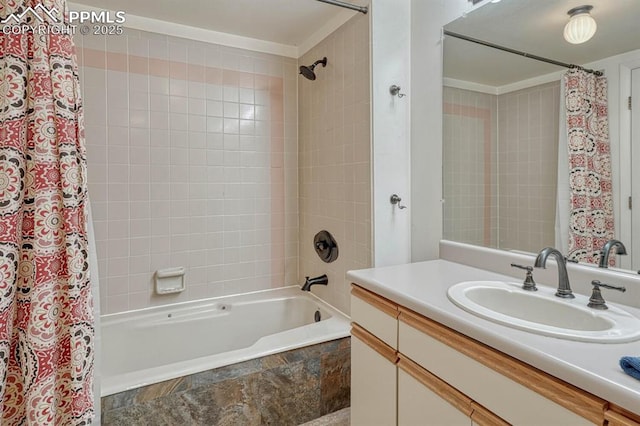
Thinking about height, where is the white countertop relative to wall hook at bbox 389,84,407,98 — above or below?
below

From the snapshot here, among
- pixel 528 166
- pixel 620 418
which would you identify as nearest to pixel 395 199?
pixel 528 166

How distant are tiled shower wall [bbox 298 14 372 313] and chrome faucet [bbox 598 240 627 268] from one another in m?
1.01

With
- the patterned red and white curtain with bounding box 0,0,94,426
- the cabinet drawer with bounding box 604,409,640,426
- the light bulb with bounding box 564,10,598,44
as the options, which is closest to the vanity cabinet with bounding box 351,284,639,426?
the cabinet drawer with bounding box 604,409,640,426

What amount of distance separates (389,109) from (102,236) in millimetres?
1919

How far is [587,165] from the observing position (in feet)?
4.22

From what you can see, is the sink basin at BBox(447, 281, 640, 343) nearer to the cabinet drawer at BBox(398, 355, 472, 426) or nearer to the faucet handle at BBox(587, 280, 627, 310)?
the faucet handle at BBox(587, 280, 627, 310)

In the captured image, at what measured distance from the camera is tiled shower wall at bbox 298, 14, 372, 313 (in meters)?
1.97

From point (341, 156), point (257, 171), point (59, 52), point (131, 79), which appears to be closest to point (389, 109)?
Answer: point (341, 156)

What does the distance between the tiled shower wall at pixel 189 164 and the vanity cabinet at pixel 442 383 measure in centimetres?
127

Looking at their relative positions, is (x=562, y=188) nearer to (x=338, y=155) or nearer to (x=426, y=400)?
(x=426, y=400)

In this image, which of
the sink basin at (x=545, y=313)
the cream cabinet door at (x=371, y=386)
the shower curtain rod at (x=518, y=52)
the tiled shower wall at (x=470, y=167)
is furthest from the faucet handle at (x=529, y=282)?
the shower curtain rod at (x=518, y=52)

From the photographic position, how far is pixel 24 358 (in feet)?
3.56

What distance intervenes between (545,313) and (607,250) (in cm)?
30

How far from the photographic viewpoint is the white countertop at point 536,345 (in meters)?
0.71
